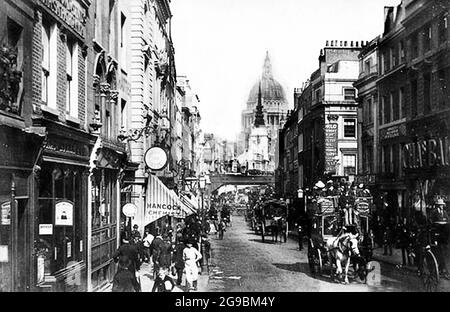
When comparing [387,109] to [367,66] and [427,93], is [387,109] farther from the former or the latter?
[367,66]

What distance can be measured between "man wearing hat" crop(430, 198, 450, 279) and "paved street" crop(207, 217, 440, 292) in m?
1.22

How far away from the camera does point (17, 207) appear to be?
14.4m

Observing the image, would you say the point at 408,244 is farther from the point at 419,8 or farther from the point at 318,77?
the point at 318,77

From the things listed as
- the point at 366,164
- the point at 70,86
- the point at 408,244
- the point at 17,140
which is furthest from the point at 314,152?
the point at 17,140

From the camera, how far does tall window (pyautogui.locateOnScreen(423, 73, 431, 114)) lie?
31.7 metres

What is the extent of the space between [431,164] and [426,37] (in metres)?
8.60

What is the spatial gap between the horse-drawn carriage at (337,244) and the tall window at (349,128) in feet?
99.8

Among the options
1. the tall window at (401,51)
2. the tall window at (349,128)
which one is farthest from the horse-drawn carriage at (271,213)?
the tall window at (349,128)

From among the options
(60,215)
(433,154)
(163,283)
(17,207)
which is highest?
(433,154)

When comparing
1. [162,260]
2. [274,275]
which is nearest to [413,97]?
[274,275]

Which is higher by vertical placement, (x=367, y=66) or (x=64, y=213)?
(x=367, y=66)

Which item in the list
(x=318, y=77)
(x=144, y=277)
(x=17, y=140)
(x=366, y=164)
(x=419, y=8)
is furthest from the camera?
(x=318, y=77)
